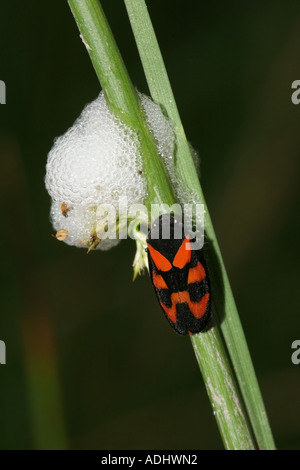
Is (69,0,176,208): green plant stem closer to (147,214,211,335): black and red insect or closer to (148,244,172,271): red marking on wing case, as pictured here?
(147,214,211,335): black and red insect

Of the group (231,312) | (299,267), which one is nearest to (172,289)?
(231,312)

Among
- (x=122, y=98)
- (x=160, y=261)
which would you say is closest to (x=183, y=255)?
(x=160, y=261)

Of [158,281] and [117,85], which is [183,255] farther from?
[117,85]

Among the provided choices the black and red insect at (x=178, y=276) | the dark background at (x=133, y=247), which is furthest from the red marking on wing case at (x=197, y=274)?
the dark background at (x=133, y=247)

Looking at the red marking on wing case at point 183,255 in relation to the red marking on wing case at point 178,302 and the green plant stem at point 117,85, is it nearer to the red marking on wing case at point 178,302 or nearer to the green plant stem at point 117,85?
the red marking on wing case at point 178,302

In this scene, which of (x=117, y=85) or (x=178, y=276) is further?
(x=178, y=276)
